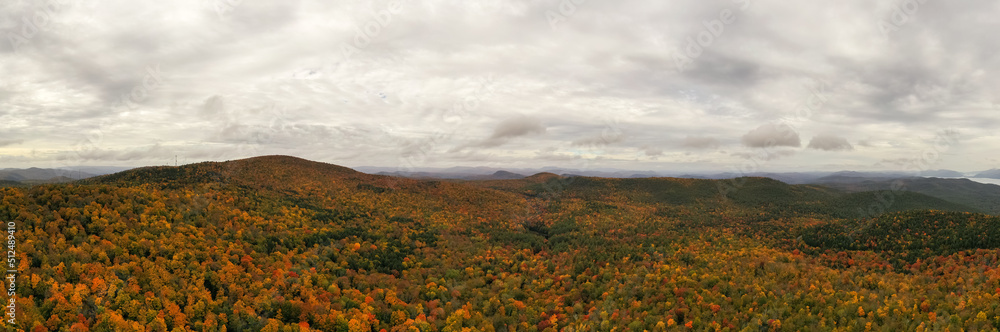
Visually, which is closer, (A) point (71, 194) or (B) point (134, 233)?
(B) point (134, 233)

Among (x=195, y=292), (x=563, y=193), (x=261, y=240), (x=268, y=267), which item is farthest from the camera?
(x=563, y=193)

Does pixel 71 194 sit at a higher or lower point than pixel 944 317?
higher

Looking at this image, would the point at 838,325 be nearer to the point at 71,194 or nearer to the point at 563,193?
the point at 71,194

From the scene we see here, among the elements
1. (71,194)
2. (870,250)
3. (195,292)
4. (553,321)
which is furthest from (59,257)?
(870,250)

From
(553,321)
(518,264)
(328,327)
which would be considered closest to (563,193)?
(518,264)

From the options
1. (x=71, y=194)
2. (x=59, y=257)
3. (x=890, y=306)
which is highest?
(x=71, y=194)

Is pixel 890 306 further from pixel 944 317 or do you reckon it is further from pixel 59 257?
pixel 59 257

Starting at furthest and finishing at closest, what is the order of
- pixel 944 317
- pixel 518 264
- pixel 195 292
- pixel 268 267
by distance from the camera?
pixel 518 264, pixel 268 267, pixel 195 292, pixel 944 317
